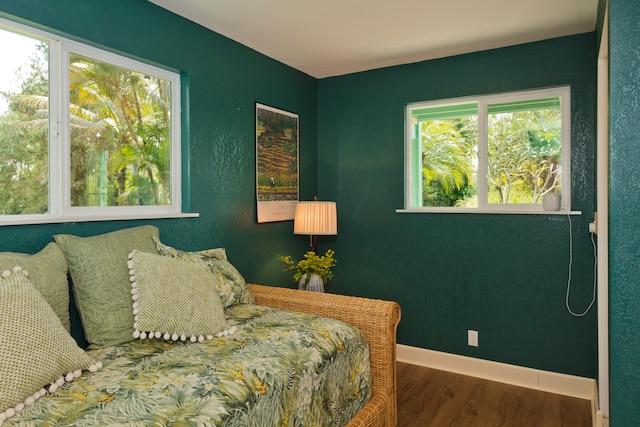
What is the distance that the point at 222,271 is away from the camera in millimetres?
2494

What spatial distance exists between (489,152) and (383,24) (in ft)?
4.10

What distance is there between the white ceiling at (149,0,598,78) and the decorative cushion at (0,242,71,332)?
5.09 feet

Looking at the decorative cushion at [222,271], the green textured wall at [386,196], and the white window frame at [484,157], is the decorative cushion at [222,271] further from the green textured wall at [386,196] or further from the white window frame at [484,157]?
the white window frame at [484,157]

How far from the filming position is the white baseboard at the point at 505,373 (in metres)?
2.93

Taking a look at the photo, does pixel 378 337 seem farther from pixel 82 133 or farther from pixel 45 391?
pixel 82 133

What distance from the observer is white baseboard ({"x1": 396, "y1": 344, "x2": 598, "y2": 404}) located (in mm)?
2930

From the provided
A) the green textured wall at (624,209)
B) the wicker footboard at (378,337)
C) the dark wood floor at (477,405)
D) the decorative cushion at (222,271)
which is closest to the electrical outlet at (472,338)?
the dark wood floor at (477,405)

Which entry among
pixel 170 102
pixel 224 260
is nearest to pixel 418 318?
pixel 224 260

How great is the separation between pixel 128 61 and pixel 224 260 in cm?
126

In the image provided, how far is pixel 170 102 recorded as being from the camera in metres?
2.72

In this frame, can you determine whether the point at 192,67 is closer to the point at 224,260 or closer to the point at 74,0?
the point at 74,0

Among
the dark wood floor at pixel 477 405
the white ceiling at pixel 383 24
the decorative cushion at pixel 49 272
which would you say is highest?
the white ceiling at pixel 383 24

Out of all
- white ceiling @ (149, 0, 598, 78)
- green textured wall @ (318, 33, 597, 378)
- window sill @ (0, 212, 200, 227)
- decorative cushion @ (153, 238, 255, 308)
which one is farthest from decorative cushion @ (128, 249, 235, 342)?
green textured wall @ (318, 33, 597, 378)

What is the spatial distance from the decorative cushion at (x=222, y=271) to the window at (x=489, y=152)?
5.39 ft
